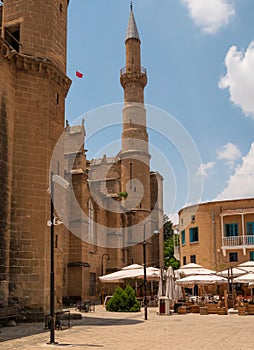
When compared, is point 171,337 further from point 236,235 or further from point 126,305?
point 236,235

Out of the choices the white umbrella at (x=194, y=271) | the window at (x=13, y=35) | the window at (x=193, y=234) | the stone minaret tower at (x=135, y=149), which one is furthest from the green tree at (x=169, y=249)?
the window at (x=13, y=35)

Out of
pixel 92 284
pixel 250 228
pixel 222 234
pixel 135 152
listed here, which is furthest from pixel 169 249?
pixel 92 284

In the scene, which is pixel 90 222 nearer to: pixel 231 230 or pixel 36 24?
pixel 231 230

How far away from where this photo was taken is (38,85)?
20219 millimetres

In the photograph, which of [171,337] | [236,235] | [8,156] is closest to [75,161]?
[236,235]

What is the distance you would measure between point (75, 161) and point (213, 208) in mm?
12387

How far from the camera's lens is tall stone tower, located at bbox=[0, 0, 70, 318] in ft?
60.1

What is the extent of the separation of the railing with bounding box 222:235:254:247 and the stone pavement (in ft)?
62.0

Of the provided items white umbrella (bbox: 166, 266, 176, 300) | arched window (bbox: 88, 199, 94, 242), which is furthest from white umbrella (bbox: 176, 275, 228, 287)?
arched window (bbox: 88, 199, 94, 242)

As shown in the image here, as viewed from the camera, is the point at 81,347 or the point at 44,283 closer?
the point at 81,347

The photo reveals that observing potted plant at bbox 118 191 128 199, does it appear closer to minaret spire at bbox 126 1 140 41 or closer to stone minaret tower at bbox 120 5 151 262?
stone minaret tower at bbox 120 5 151 262

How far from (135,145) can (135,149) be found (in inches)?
17.6

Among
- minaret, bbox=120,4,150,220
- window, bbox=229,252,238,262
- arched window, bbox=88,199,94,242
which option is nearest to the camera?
arched window, bbox=88,199,94,242

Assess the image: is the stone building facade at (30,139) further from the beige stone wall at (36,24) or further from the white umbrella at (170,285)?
the white umbrella at (170,285)
